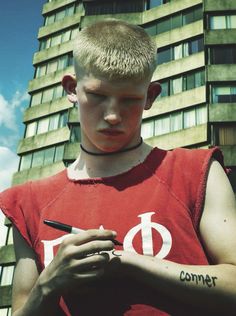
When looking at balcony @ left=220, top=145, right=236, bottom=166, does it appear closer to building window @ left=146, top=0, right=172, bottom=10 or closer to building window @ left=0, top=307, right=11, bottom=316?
building window @ left=146, top=0, right=172, bottom=10

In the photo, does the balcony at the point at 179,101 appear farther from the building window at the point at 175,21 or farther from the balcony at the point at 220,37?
the building window at the point at 175,21

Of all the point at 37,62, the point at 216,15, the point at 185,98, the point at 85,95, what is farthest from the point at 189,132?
the point at 85,95

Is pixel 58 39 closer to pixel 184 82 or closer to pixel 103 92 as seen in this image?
pixel 184 82

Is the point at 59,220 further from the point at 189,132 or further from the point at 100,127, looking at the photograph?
the point at 189,132

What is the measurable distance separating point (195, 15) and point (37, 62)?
14068 mm

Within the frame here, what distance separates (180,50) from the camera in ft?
105

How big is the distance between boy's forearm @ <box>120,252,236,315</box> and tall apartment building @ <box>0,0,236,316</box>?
2385cm

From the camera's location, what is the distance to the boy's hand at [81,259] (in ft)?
5.61

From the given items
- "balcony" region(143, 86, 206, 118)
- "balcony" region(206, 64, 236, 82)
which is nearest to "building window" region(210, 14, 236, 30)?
"balcony" region(206, 64, 236, 82)

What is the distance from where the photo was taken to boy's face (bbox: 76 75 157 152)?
2062 millimetres

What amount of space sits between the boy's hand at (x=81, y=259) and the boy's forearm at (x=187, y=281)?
127mm

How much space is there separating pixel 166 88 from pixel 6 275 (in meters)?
16.9

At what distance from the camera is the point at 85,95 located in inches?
84.5

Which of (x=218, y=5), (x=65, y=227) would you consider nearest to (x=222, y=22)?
(x=218, y=5)
